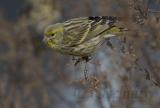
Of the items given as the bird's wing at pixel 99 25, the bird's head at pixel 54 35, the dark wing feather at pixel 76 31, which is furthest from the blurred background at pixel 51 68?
the bird's head at pixel 54 35

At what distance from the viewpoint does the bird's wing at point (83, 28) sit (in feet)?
18.2

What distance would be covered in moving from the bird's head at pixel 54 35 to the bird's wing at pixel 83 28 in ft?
Result: 0.19

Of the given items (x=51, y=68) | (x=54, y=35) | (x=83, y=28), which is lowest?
(x=51, y=68)

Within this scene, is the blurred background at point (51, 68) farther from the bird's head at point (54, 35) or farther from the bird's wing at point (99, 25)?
the bird's head at point (54, 35)

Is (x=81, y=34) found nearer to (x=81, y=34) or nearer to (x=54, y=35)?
(x=81, y=34)

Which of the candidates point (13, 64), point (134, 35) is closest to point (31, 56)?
point (13, 64)

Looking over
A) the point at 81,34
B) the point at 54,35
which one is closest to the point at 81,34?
the point at 81,34

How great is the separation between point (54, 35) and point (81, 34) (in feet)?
1.05

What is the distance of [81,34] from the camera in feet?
19.2

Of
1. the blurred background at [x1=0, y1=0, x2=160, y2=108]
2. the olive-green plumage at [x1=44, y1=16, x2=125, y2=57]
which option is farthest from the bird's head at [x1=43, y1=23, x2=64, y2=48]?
the blurred background at [x1=0, y1=0, x2=160, y2=108]

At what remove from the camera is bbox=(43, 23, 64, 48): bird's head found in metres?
5.99

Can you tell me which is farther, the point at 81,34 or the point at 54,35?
the point at 54,35

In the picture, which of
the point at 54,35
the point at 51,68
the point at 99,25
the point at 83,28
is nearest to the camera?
the point at 99,25

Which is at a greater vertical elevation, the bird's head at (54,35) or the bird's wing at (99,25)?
the bird's wing at (99,25)
